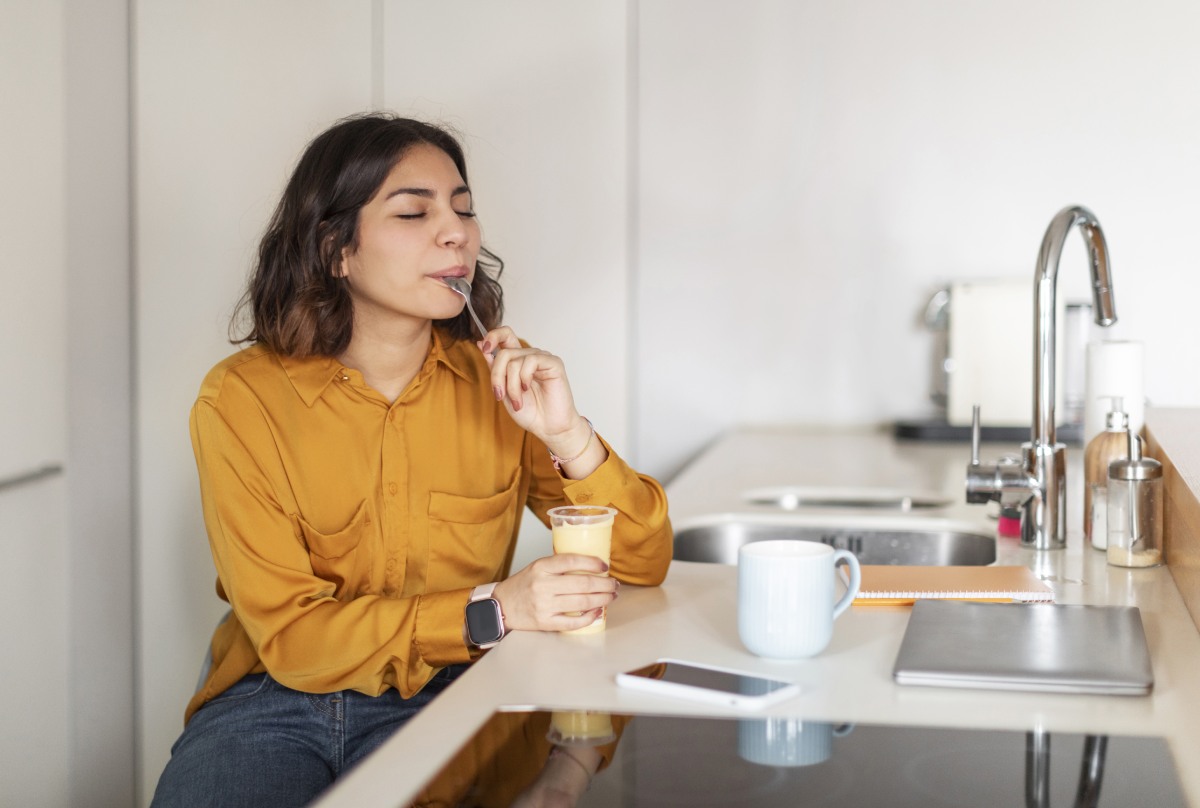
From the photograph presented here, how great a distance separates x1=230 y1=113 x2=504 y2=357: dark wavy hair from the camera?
5.08 ft

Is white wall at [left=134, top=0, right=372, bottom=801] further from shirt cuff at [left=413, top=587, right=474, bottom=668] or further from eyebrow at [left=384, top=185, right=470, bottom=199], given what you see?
shirt cuff at [left=413, top=587, right=474, bottom=668]

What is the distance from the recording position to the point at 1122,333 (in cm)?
258

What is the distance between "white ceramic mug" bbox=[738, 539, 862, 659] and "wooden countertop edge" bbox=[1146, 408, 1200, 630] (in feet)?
1.35

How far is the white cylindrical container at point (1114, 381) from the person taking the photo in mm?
1636

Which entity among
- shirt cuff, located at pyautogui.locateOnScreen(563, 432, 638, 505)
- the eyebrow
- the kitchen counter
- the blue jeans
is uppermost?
the eyebrow

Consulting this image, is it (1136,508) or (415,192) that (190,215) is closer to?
(415,192)

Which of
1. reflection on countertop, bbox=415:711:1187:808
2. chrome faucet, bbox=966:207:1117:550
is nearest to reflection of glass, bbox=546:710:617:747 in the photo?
reflection on countertop, bbox=415:711:1187:808

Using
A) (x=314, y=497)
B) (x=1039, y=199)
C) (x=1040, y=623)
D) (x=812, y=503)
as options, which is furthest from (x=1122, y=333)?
(x=314, y=497)

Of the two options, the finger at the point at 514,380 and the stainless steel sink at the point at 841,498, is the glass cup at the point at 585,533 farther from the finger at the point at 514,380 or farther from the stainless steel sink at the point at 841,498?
the stainless steel sink at the point at 841,498

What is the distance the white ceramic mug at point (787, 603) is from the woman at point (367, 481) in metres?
0.17

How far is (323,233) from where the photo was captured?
5.14 feet

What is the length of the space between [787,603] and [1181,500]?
0.56 metres

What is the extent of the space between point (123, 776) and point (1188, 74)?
8.85 feet

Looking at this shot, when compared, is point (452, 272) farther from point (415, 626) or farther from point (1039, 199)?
point (1039, 199)
